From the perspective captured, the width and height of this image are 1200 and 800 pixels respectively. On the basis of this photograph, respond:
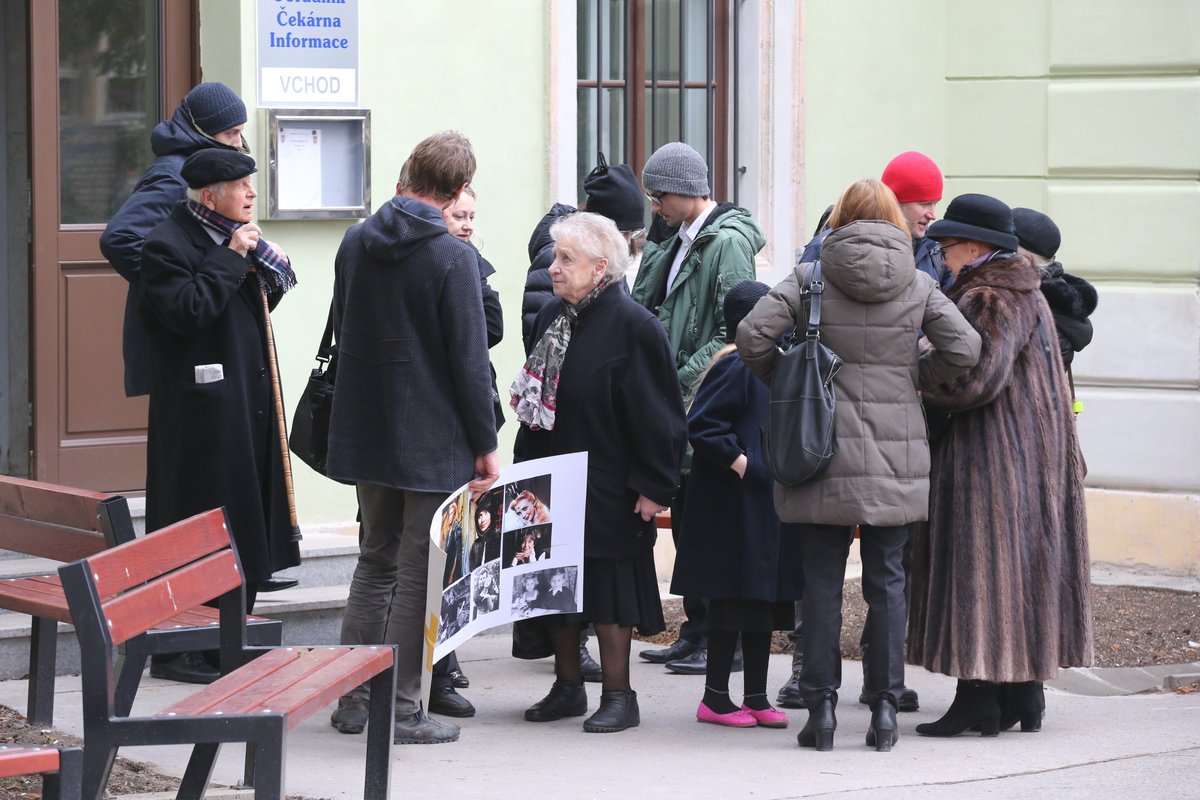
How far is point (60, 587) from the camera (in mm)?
5336

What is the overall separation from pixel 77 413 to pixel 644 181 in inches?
103

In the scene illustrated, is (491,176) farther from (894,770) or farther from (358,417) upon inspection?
(894,770)

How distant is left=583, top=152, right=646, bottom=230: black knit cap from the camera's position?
24.0 ft

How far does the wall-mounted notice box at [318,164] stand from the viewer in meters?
7.82

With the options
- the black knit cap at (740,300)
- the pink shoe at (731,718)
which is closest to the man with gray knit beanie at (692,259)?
the black knit cap at (740,300)

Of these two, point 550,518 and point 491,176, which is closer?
point 550,518

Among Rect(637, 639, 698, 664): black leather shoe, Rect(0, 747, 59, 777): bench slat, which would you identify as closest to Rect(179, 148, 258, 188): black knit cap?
Rect(637, 639, 698, 664): black leather shoe

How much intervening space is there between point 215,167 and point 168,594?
2.25 metres

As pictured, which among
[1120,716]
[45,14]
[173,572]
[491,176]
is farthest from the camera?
[491,176]

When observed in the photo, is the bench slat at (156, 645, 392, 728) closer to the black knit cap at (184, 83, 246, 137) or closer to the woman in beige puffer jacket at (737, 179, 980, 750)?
the woman in beige puffer jacket at (737, 179, 980, 750)

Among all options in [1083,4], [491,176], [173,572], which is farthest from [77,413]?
[1083,4]

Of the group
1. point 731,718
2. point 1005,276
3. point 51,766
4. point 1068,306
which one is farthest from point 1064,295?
point 51,766

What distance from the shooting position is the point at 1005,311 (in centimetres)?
599

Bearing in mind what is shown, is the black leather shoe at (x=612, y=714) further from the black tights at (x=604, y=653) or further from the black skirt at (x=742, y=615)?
the black skirt at (x=742, y=615)
